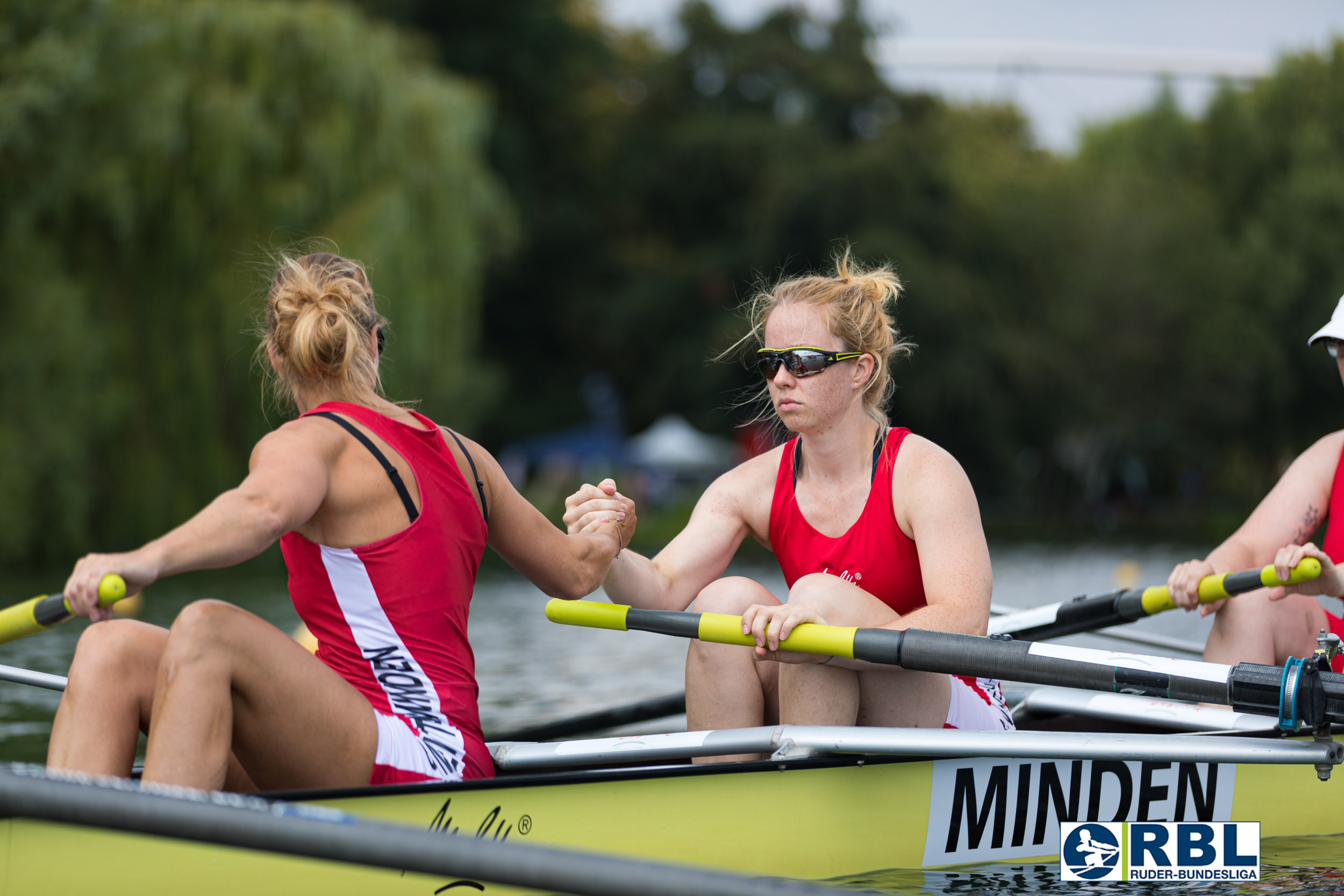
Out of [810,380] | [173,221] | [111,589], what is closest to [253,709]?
[111,589]

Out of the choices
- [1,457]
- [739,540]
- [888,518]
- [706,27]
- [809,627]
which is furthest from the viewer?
[706,27]

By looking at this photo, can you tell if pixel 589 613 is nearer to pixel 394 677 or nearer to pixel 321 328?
pixel 394 677

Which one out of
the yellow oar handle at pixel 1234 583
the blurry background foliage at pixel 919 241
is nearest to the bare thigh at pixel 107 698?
the yellow oar handle at pixel 1234 583

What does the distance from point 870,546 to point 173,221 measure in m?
11.8

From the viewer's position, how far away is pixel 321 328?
9.95 feet

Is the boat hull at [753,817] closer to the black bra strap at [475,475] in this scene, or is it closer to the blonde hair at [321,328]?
the black bra strap at [475,475]

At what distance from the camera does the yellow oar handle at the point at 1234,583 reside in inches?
156

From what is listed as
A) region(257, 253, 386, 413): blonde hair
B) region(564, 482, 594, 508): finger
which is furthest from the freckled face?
region(257, 253, 386, 413): blonde hair

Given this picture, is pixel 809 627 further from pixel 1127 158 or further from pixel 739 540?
pixel 1127 158

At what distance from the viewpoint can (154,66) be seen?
13766mm

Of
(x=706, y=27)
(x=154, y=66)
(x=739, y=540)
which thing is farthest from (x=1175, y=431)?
(x=739, y=540)

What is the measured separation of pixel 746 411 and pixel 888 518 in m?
29.9

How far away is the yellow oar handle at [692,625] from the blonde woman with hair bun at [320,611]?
1.48 feet

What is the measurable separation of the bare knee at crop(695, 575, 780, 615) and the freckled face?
420mm
